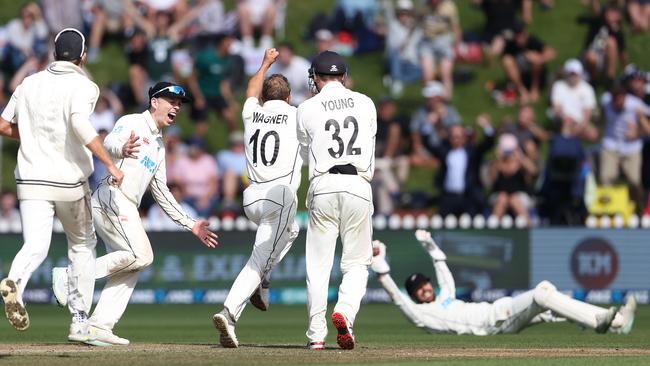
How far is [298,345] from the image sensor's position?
42.9 ft

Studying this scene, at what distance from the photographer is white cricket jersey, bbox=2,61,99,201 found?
11391 mm

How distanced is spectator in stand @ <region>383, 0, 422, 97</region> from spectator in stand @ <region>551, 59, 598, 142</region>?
9.27ft

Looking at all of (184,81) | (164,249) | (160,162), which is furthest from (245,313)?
(160,162)

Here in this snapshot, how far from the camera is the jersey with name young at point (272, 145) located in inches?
496

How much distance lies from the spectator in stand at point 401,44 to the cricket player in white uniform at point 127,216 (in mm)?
14009

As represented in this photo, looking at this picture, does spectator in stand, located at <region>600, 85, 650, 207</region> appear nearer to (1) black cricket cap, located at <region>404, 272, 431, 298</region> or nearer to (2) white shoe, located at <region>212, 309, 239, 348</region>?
(1) black cricket cap, located at <region>404, 272, 431, 298</region>

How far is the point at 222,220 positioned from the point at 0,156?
543cm

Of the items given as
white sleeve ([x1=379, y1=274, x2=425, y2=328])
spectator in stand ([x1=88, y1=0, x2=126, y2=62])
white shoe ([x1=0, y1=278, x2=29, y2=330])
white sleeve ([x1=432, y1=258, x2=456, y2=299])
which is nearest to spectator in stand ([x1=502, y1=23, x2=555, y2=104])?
spectator in stand ([x1=88, y1=0, x2=126, y2=62])

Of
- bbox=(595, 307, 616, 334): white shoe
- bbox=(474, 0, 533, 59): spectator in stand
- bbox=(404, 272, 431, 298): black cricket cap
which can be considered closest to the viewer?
bbox=(595, 307, 616, 334): white shoe

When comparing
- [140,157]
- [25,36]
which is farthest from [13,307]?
[25,36]

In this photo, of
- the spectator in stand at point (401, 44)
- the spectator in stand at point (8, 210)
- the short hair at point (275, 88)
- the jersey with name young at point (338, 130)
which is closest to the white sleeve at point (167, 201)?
the short hair at point (275, 88)

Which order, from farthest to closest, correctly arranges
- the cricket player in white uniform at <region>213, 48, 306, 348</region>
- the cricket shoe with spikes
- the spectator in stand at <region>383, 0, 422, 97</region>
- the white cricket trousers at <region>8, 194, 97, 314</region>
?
the spectator in stand at <region>383, 0, 422, 97</region> < the cricket player in white uniform at <region>213, 48, 306, 348</region> < the cricket shoe with spikes < the white cricket trousers at <region>8, 194, 97, 314</region>

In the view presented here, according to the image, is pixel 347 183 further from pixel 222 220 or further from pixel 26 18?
pixel 26 18

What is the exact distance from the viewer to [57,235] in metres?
22.6
